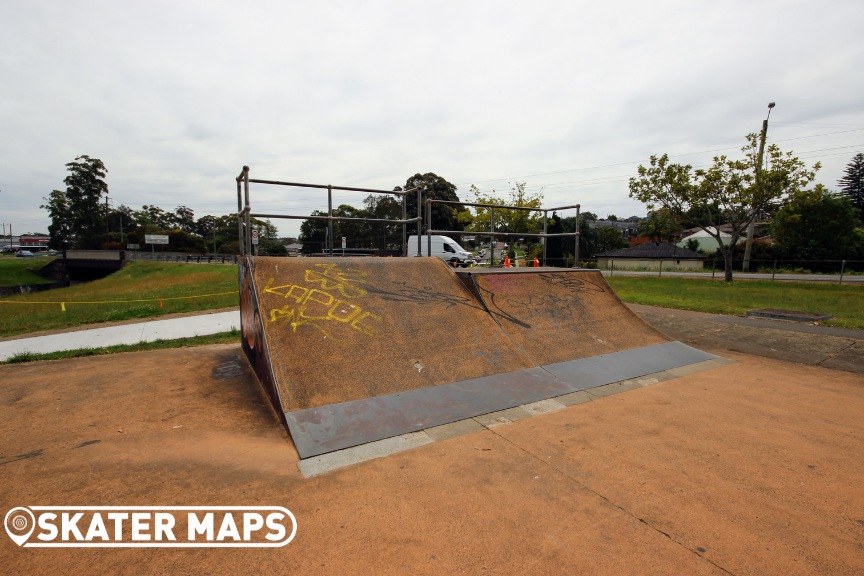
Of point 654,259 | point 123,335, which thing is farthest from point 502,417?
point 654,259

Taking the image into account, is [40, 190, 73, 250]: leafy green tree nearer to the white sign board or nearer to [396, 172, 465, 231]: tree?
the white sign board

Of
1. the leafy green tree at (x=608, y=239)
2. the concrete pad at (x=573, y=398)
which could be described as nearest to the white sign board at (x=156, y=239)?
the leafy green tree at (x=608, y=239)

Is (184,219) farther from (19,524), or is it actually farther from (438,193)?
(19,524)

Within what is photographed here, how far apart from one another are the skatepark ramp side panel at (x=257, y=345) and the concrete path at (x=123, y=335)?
323cm

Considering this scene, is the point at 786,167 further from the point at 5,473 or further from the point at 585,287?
the point at 5,473

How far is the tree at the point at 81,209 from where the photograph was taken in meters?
65.8

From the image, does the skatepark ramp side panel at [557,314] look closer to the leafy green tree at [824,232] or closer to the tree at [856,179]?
the leafy green tree at [824,232]

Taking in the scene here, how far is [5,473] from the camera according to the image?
9.70ft

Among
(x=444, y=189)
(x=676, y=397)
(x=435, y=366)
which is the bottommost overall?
(x=676, y=397)

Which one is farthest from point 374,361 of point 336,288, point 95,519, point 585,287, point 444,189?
point 444,189

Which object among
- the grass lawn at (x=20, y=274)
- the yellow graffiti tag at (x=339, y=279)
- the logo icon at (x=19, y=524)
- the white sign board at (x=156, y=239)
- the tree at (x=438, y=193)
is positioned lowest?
the grass lawn at (x=20, y=274)

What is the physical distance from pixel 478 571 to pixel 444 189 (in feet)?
176

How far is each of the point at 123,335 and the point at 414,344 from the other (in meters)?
7.71

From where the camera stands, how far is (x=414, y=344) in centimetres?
480
